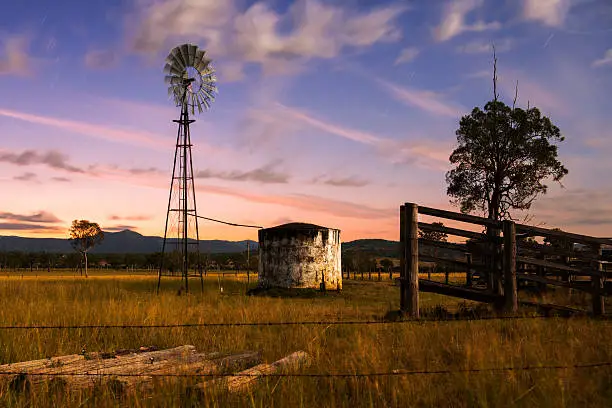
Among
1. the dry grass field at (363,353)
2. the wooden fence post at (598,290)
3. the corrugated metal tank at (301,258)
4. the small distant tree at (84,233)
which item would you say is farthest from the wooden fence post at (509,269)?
the small distant tree at (84,233)

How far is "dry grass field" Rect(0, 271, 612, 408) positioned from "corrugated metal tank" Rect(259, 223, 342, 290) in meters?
14.2

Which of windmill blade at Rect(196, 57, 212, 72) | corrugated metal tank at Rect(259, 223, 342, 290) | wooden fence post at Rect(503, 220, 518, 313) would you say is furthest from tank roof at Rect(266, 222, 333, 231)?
wooden fence post at Rect(503, 220, 518, 313)

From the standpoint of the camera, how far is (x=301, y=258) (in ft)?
89.0

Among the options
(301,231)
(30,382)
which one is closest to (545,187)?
(301,231)

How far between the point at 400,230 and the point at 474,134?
65.3 feet

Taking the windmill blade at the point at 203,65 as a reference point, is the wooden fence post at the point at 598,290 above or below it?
below

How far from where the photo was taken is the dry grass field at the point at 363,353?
5008mm

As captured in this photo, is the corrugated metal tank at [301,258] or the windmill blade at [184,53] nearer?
the corrugated metal tank at [301,258]

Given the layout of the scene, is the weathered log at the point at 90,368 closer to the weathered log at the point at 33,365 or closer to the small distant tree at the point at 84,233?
the weathered log at the point at 33,365

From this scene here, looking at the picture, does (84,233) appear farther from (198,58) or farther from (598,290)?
(598,290)

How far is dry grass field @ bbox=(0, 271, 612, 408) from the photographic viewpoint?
5008 millimetres

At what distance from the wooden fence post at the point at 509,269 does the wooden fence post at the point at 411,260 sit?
206cm

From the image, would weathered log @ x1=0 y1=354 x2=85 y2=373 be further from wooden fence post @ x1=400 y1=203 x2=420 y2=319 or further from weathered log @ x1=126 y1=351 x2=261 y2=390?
wooden fence post @ x1=400 y1=203 x2=420 y2=319

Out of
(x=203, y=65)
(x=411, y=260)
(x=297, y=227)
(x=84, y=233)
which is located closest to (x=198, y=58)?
(x=203, y=65)
